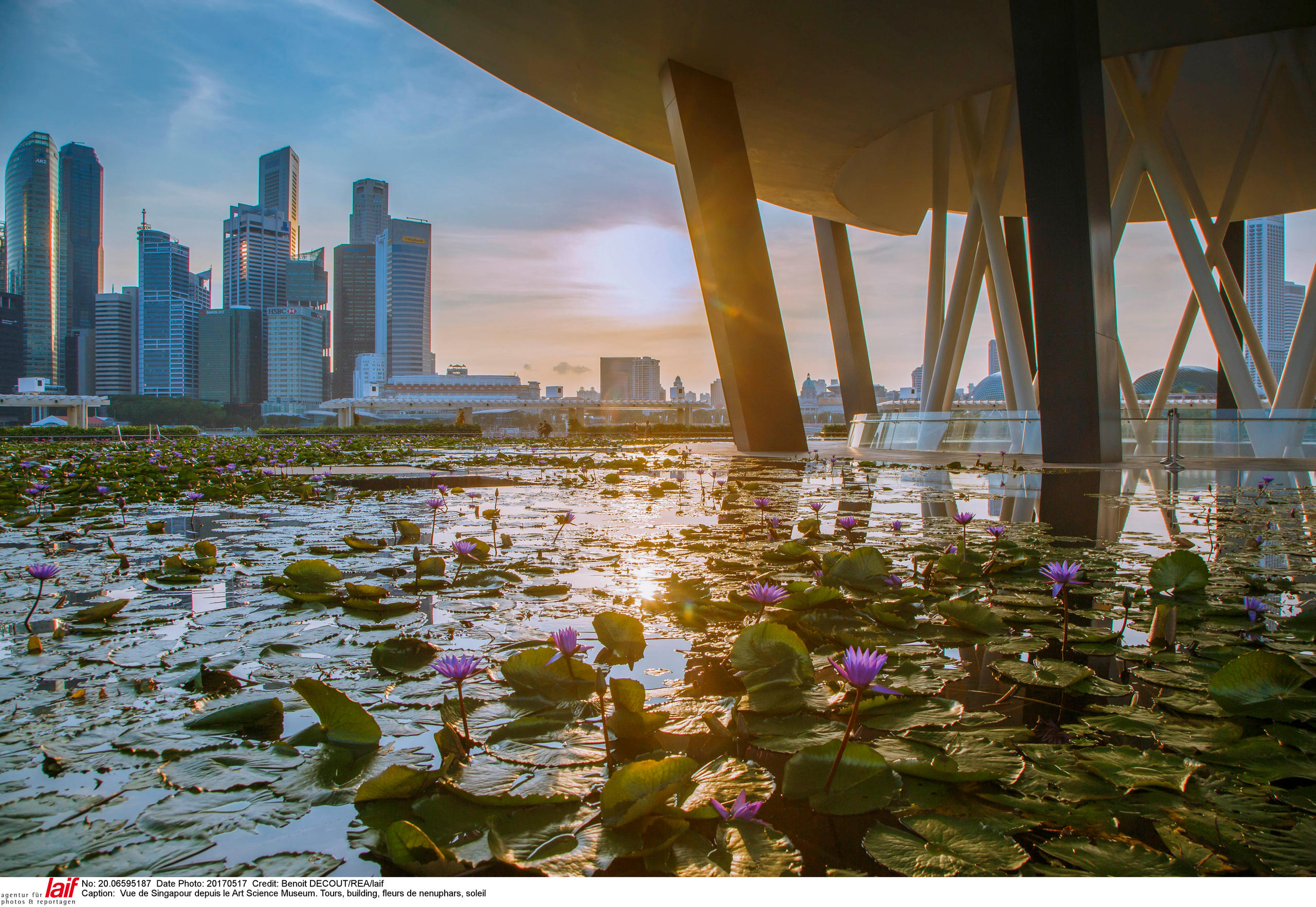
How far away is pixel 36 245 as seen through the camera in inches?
398

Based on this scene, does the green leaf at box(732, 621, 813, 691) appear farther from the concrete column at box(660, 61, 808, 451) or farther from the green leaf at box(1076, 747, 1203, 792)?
the concrete column at box(660, 61, 808, 451)

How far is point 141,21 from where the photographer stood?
175 inches

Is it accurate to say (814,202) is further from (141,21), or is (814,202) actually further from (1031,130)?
(141,21)

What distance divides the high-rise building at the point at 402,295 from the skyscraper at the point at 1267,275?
16988cm

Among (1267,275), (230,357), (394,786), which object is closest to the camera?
(394,786)

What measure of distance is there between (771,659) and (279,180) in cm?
20122

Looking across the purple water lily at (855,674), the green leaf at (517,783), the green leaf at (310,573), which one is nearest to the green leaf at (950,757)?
the purple water lily at (855,674)

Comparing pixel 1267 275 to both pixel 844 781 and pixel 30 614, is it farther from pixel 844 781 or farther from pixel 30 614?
pixel 30 614

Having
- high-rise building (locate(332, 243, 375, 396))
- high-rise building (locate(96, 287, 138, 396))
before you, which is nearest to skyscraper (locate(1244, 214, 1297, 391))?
high-rise building (locate(96, 287, 138, 396))

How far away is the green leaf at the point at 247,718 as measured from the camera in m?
1.04

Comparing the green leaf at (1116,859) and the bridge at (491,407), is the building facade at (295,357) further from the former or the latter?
the green leaf at (1116,859)

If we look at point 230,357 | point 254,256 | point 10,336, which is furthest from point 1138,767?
point 254,256
